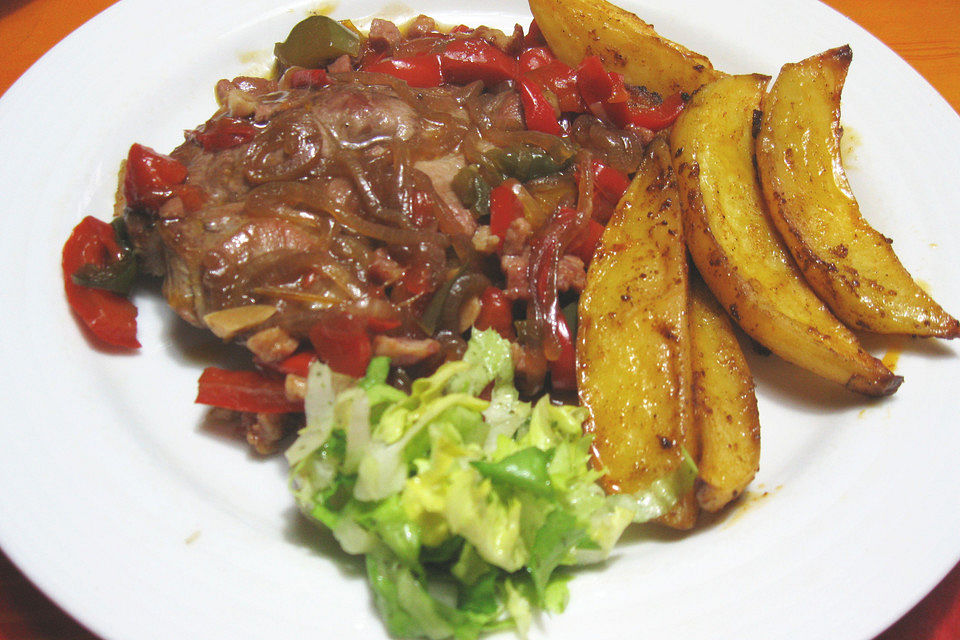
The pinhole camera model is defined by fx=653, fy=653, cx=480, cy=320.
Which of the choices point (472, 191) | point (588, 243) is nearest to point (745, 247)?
point (588, 243)

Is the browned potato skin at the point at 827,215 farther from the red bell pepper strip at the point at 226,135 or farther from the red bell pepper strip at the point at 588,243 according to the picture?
the red bell pepper strip at the point at 226,135

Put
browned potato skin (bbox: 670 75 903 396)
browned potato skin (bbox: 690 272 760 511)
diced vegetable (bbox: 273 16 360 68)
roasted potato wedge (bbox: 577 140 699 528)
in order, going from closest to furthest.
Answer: browned potato skin (bbox: 690 272 760 511) → roasted potato wedge (bbox: 577 140 699 528) → browned potato skin (bbox: 670 75 903 396) → diced vegetable (bbox: 273 16 360 68)

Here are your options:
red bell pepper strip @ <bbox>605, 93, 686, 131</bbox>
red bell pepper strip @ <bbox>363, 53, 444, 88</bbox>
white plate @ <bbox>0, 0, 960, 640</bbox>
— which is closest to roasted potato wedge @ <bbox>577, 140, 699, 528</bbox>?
white plate @ <bbox>0, 0, 960, 640</bbox>

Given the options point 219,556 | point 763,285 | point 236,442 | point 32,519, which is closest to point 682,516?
point 763,285

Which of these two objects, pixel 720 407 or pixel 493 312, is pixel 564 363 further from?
pixel 720 407

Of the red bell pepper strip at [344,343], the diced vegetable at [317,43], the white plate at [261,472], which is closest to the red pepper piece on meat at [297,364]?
the red bell pepper strip at [344,343]

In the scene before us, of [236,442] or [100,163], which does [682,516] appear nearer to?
[236,442]

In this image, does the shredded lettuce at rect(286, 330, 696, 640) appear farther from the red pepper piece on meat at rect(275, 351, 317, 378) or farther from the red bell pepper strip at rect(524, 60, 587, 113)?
the red bell pepper strip at rect(524, 60, 587, 113)
